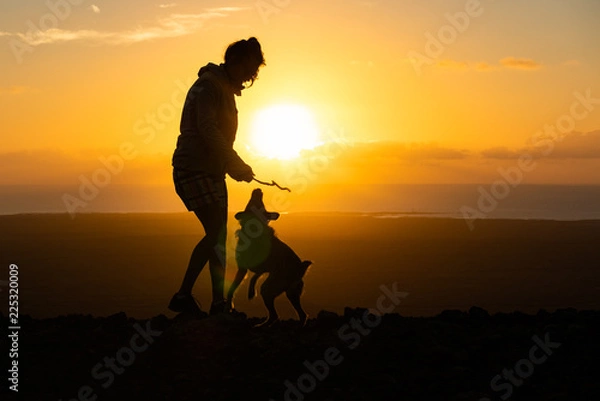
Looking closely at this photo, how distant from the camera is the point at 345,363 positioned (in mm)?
6844

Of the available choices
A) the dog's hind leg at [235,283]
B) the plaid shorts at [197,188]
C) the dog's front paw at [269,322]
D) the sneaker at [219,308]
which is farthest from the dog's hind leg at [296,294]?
the plaid shorts at [197,188]

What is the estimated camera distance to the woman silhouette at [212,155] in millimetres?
7727

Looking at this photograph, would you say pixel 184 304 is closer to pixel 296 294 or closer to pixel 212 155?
pixel 296 294

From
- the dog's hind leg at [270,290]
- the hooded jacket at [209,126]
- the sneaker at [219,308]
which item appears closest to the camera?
the hooded jacket at [209,126]

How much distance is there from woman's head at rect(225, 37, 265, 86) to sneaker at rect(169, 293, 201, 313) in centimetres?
214

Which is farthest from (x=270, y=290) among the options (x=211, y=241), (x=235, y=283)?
(x=211, y=241)

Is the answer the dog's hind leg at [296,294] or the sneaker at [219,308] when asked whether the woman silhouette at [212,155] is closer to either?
the sneaker at [219,308]

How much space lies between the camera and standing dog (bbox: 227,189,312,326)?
8.09m

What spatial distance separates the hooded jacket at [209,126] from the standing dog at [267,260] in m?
0.61

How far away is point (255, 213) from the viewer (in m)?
8.25

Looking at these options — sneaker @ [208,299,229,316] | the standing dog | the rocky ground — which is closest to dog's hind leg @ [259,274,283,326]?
the standing dog

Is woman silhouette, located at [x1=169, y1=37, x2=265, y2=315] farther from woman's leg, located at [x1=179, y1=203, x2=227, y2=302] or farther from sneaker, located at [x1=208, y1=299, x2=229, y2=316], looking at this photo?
sneaker, located at [x1=208, y1=299, x2=229, y2=316]

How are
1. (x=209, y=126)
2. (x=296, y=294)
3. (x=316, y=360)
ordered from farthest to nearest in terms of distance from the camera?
(x=296, y=294)
(x=209, y=126)
(x=316, y=360)

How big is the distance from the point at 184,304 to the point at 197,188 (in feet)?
3.80
